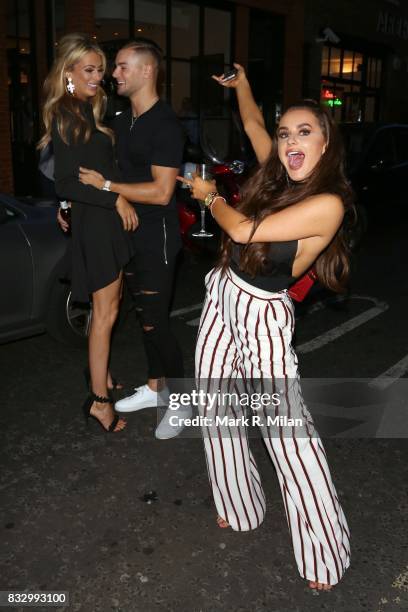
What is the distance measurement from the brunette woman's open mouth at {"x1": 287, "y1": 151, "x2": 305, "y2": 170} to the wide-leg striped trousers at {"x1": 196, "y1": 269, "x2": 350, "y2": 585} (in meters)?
0.48

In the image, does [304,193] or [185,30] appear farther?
[185,30]

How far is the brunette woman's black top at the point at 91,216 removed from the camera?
3.23 meters

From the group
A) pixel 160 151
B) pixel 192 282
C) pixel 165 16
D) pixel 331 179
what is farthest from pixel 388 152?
pixel 331 179

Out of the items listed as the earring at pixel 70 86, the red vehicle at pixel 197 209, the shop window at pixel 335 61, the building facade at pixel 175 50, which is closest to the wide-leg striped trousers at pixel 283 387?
the earring at pixel 70 86

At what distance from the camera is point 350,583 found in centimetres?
260

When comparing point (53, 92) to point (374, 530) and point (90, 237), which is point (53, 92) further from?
A: point (374, 530)

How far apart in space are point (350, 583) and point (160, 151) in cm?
220

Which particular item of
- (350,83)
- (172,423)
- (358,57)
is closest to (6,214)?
(172,423)

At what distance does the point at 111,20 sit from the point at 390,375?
11.1 m

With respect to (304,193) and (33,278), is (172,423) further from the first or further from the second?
(304,193)

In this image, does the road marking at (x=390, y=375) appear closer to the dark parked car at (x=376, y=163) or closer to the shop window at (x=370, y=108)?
the dark parked car at (x=376, y=163)

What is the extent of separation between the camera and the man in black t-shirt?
10.8 ft

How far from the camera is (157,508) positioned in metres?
3.11

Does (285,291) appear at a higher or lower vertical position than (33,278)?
higher
